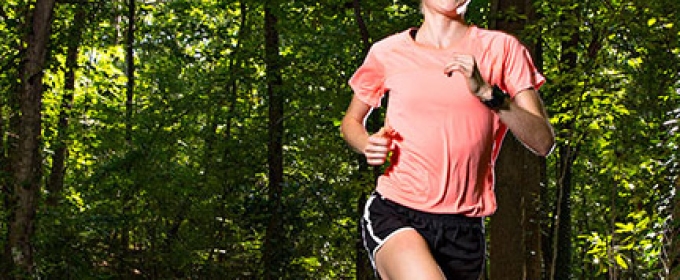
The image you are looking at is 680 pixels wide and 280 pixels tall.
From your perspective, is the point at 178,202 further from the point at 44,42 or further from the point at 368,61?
the point at 368,61

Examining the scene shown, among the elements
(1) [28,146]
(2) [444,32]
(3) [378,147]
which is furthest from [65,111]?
(3) [378,147]

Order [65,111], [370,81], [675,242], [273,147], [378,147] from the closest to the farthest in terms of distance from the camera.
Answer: [378,147] < [370,81] < [675,242] < [65,111] < [273,147]

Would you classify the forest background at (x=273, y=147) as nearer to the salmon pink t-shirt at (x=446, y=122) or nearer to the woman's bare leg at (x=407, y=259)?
the salmon pink t-shirt at (x=446, y=122)

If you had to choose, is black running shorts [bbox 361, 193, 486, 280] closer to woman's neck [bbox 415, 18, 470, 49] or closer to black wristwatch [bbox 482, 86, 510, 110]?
black wristwatch [bbox 482, 86, 510, 110]

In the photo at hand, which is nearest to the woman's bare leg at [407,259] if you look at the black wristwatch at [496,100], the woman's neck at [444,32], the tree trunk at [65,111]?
the black wristwatch at [496,100]

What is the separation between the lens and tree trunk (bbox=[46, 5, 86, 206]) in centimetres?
977

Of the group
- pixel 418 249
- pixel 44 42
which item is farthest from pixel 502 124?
→ pixel 44 42

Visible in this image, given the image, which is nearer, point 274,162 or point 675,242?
point 675,242

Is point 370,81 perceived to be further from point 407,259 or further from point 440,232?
point 407,259

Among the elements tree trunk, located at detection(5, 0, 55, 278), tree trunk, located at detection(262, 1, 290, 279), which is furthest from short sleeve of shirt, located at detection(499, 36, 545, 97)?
tree trunk, located at detection(262, 1, 290, 279)

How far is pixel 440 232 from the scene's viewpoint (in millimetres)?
3080

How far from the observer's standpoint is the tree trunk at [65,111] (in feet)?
32.0

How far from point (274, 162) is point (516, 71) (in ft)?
40.1

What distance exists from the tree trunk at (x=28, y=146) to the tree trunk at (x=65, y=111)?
942 mm
